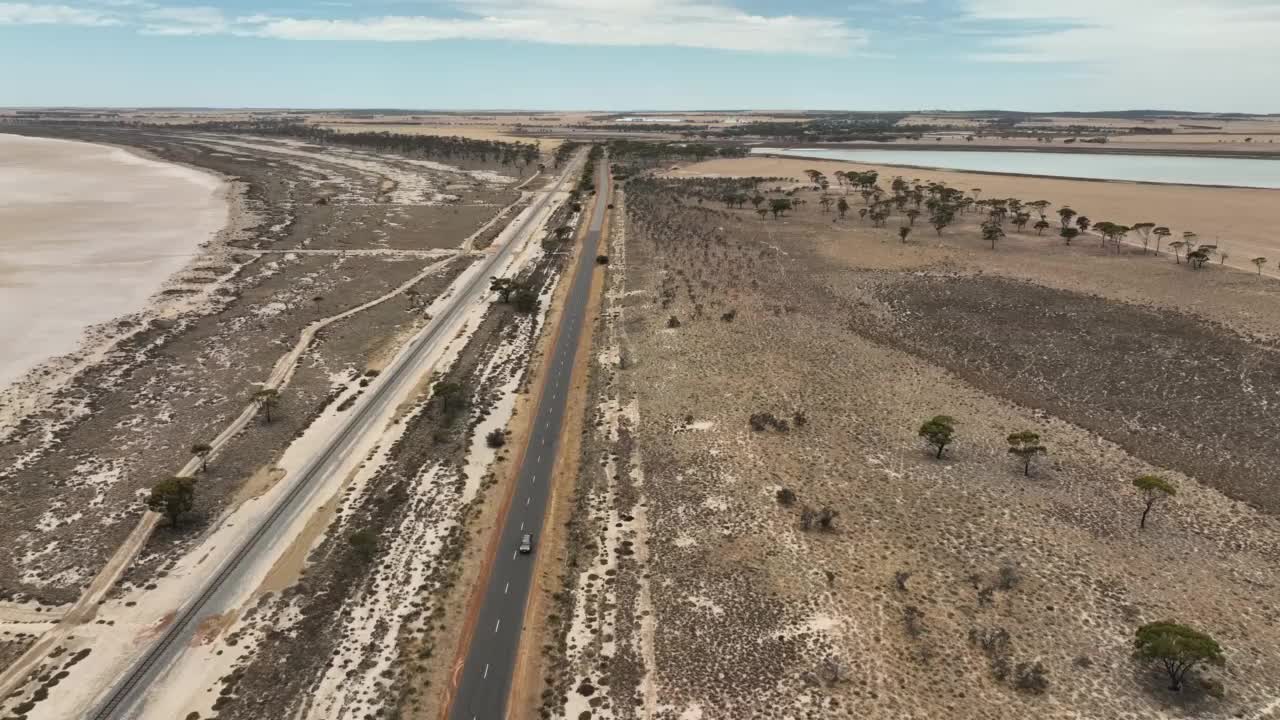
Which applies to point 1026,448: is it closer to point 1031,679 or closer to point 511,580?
point 1031,679

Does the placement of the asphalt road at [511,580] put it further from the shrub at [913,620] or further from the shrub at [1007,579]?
the shrub at [1007,579]

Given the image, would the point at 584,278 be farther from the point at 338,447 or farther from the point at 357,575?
the point at 357,575

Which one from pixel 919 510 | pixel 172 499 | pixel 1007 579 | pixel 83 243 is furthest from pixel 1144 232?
pixel 83 243

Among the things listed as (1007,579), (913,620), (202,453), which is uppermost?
(202,453)

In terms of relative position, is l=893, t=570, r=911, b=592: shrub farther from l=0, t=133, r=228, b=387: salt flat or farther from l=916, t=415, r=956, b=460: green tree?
l=0, t=133, r=228, b=387: salt flat

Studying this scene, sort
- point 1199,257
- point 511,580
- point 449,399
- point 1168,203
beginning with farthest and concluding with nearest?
point 1168,203, point 1199,257, point 449,399, point 511,580

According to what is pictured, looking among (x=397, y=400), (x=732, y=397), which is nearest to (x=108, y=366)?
(x=397, y=400)
